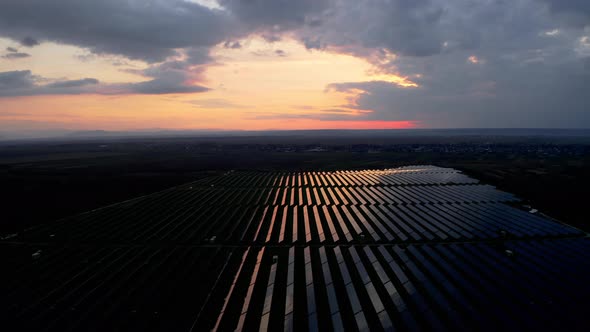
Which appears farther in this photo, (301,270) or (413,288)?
(301,270)

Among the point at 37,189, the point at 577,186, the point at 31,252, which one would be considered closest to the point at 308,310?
the point at 31,252

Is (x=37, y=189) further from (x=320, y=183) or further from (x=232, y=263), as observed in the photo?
(x=232, y=263)

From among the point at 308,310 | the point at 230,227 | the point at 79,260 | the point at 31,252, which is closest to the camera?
the point at 308,310

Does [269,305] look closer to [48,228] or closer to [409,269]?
[409,269]

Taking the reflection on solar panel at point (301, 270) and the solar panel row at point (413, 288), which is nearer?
the solar panel row at point (413, 288)

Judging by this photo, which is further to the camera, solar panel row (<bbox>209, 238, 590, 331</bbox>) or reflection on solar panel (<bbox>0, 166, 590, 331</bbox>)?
reflection on solar panel (<bbox>0, 166, 590, 331</bbox>)

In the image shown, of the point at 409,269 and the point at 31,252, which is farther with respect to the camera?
the point at 31,252

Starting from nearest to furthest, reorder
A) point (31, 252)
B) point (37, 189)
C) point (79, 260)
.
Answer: point (79, 260) < point (31, 252) < point (37, 189)
